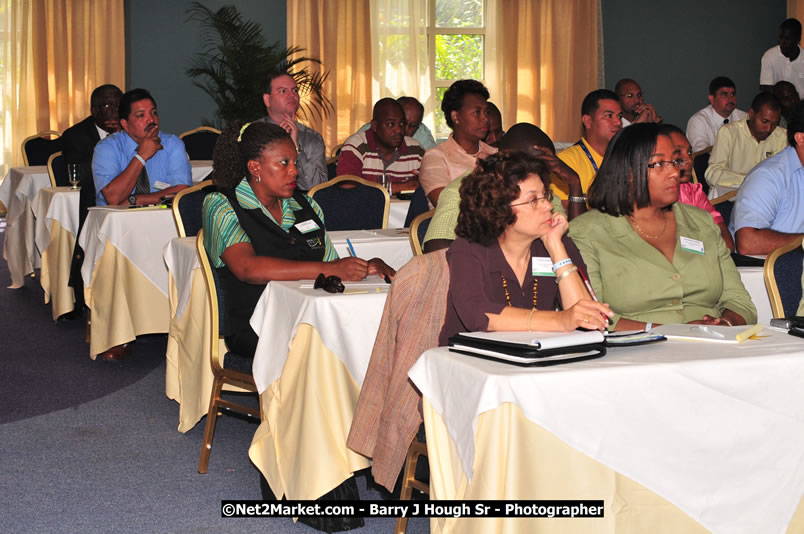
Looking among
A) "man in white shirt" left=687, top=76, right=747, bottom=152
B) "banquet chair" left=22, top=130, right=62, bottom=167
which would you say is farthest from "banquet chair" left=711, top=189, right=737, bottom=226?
"banquet chair" left=22, top=130, right=62, bottom=167

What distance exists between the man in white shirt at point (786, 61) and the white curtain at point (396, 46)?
12.9 feet

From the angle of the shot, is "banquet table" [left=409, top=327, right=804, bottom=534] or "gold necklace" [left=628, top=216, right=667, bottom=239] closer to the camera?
"banquet table" [left=409, top=327, right=804, bottom=534]

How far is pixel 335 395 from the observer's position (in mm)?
2879

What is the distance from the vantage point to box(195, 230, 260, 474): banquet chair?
3242 mm

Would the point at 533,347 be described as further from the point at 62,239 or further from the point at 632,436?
the point at 62,239

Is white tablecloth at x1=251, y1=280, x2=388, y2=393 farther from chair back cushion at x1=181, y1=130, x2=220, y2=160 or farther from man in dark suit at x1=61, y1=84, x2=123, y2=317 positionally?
chair back cushion at x1=181, y1=130, x2=220, y2=160

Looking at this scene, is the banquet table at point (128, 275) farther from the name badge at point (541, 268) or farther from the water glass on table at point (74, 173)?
the name badge at point (541, 268)

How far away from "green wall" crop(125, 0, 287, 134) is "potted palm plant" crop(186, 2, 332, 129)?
0.34 ft

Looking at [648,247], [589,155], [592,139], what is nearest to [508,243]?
[648,247]

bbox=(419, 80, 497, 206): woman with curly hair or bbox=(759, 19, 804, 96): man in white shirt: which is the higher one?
bbox=(759, 19, 804, 96): man in white shirt

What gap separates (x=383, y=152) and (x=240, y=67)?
366 cm

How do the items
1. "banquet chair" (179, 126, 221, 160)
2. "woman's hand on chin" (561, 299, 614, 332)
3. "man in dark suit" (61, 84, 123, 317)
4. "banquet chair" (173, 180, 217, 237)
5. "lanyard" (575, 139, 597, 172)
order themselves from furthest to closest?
1. "banquet chair" (179, 126, 221, 160)
2. "man in dark suit" (61, 84, 123, 317)
3. "lanyard" (575, 139, 597, 172)
4. "banquet chair" (173, 180, 217, 237)
5. "woman's hand on chin" (561, 299, 614, 332)

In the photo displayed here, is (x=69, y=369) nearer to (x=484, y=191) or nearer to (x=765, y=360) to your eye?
(x=484, y=191)

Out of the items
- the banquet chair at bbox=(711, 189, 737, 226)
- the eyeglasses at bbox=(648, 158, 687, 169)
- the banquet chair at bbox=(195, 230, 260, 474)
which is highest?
the eyeglasses at bbox=(648, 158, 687, 169)
